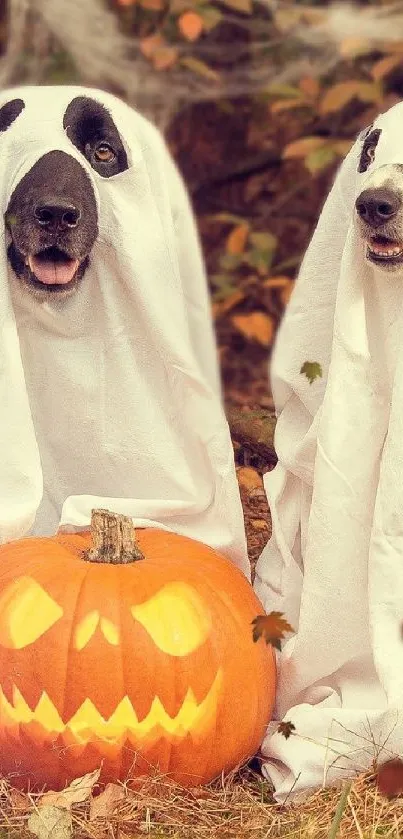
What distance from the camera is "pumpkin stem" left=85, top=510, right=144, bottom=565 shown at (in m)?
2.34

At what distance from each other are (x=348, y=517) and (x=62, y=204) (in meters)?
0.85

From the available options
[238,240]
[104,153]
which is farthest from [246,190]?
[104,153]

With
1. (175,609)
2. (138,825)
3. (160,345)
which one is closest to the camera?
(138,825)

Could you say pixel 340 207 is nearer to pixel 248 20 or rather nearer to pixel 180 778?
pixel 180 778

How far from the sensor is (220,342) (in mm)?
6199

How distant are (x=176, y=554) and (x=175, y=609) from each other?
18cm

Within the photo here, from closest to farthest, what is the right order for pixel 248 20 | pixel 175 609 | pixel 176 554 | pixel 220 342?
pixel 175 609 < pixel 176 554 < pixel 248 20 < pixel 220 342

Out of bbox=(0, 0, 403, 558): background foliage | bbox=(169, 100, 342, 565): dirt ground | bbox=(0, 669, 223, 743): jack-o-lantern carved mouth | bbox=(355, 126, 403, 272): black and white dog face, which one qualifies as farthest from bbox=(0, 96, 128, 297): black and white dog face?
bbox=(169, 100, 342, 565): dirt ground

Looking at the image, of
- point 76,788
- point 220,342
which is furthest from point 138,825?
point 220,342

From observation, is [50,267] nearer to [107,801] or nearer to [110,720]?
[110,720]

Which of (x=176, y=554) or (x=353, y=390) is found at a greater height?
(x=353, y=390)

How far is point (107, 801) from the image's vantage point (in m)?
2.15

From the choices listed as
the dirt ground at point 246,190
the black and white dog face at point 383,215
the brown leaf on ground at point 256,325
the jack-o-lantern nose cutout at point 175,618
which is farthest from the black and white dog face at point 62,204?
the dirt ground at point 246,190

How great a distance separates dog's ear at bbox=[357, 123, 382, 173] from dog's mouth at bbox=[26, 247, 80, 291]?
622mm
